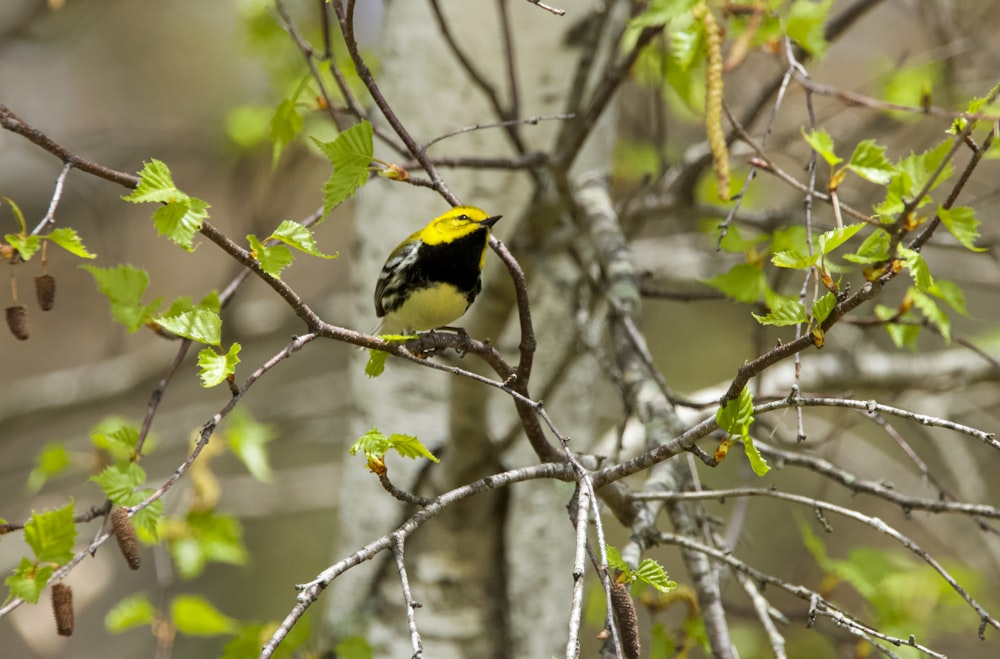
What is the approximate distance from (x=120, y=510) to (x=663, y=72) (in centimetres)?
141

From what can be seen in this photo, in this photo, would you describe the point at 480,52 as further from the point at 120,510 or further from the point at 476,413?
the point at 120,510

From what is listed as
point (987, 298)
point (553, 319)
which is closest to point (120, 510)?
point (553, 319)

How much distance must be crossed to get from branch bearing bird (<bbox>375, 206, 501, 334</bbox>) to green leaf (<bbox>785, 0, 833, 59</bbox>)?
0.68 meters

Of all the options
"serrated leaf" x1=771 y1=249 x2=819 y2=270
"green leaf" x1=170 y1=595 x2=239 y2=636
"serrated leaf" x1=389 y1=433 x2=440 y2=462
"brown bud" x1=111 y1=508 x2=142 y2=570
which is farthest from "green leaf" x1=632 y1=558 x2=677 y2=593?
"green leaf" x1=170 y1=595 x2=239 y2=636

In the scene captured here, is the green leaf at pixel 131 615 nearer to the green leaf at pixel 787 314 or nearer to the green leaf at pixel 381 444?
the green leaf at pixel 381 444

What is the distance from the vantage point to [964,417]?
461 centimetres

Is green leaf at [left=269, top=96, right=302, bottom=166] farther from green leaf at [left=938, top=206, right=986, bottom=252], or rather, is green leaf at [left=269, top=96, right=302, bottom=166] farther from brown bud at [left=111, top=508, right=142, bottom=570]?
green leaf at [left=938, top=206, right=986, bottom=252]

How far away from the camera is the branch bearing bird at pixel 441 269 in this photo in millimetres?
1812

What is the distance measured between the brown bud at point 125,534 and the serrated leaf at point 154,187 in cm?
40

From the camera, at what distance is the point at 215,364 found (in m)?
1.07

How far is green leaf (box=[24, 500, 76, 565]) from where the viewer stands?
46.4 inches

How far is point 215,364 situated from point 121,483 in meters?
0.34

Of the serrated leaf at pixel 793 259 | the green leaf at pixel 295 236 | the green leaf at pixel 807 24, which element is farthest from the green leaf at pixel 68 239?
the green leaf at pixel 807 24

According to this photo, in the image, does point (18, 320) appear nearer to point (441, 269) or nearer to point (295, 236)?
point (295, 236)
